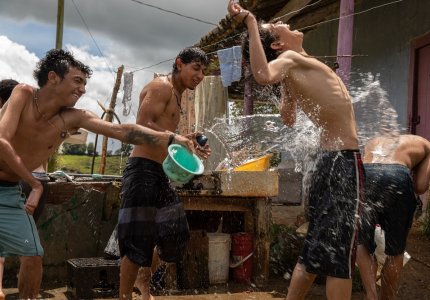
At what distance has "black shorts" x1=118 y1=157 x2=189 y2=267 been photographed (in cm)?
382

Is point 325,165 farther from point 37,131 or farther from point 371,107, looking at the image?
point 371,107

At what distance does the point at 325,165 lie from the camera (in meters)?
3.06

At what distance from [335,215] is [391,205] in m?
1.37

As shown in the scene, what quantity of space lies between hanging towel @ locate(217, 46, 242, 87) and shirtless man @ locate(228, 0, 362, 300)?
5991 mm

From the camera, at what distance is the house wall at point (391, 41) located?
7777 millimetres

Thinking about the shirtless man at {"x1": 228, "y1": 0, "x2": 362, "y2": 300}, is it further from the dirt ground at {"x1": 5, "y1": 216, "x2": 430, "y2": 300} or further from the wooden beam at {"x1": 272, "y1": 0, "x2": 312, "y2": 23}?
the wooden beam at {"x1": 272, "y1": 0, "x2": 312, "y2": 23}

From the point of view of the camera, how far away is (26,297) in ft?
11.1

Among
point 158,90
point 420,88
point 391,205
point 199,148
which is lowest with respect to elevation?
point 391,205

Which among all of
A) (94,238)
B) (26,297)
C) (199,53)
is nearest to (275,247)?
(94,238)

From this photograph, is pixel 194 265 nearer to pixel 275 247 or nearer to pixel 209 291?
pixel 209 291

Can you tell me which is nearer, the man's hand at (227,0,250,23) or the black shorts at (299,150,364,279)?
the black shorts at (299,150,364,279)

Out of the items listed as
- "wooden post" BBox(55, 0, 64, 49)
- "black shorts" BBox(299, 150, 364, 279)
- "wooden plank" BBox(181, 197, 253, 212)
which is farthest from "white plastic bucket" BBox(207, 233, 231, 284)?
"wooden post" BBox(55, 0, 64, 49)

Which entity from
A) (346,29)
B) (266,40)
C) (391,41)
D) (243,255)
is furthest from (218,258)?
(391,41)

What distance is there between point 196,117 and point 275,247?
154 inches
